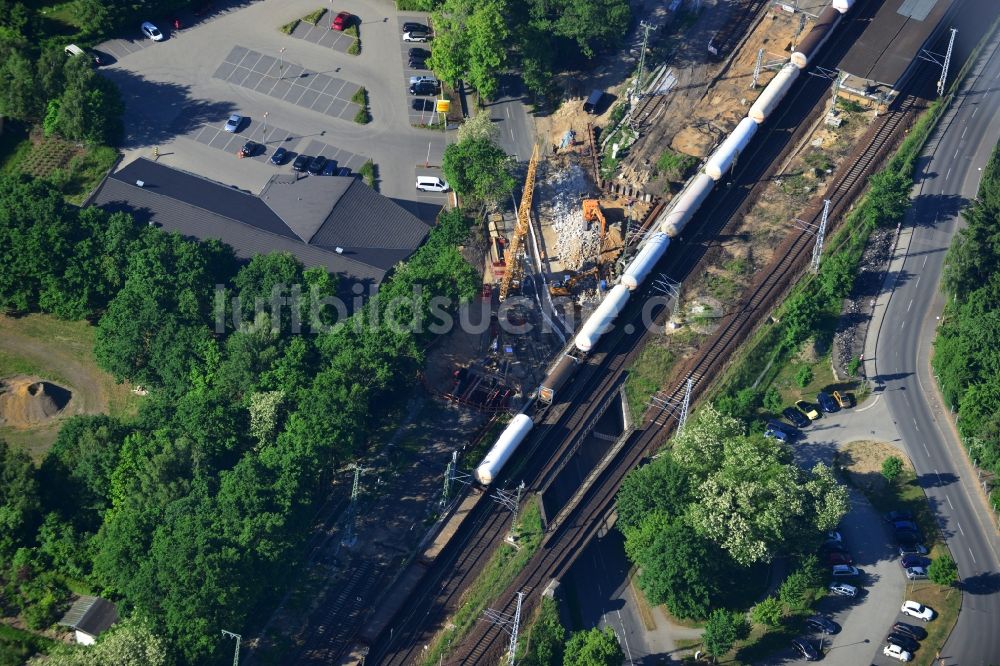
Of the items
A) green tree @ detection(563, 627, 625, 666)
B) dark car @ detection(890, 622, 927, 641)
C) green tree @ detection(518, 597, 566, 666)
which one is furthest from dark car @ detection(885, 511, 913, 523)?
green tree @ detection(518, 597, 566, 666)

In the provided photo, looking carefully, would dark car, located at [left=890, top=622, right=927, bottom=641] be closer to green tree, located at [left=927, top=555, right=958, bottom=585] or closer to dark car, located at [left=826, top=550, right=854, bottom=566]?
green tree, located at [left=927, top=555, right=958, bottom=585]

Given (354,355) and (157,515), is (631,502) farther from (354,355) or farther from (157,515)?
(157,515)

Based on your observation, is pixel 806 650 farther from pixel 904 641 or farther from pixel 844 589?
pixel 904 641

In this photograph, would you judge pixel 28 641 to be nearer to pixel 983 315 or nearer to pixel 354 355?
pixel 354 355

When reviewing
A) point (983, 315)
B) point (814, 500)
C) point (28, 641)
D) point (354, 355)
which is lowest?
point (28, 641)

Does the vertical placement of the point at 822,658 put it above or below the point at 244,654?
above

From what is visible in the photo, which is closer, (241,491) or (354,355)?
(241,491)

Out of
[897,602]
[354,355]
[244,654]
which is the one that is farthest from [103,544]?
[897,602]
